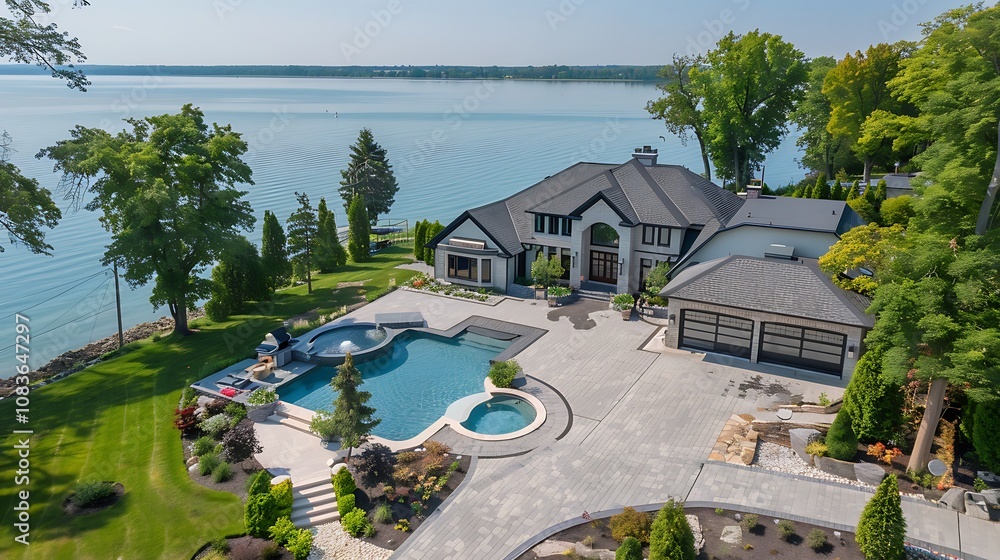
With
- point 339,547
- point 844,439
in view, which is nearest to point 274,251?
point 339,547

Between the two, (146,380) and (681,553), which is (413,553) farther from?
(146,380)

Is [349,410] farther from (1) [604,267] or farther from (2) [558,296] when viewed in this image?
(1) [604,267]

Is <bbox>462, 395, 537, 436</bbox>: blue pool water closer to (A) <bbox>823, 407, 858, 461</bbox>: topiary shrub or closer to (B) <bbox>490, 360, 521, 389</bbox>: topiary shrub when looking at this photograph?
(B) <bbox>490, 360, 521, 389</bbox>: topiary shrub

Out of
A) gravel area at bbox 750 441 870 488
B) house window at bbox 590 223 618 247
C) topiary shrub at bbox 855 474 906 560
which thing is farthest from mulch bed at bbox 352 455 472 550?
house window at bbox 590 223 618 247

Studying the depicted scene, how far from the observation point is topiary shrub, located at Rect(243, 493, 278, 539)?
16484 millimetres

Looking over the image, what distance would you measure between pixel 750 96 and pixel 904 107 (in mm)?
13325

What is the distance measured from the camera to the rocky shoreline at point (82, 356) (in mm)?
28594

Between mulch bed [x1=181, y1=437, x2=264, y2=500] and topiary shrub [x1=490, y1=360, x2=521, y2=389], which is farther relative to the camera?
topiary shrub [x1=490, y1=360, x2=521, y2=389]

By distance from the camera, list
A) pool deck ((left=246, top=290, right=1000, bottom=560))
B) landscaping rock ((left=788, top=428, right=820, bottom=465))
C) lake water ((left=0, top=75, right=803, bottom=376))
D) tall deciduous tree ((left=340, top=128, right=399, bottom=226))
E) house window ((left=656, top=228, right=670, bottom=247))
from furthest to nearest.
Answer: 1. tall deciduous tree ((left=340, top=128, right=399, bottom=226))
2. lake water ((left=0, top=75, right=803, bottom=376))
3. house window ((left=656, top=228, right=670, bottom=247))
4. landscaping rock ((left=788, top=428, right=820, bottom=465))
5. pool deck ((left=246, top=290, right=1000, bottom=560))

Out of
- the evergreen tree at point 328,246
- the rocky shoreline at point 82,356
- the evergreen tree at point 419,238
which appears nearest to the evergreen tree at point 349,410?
the rocky shoreline at point 82,356

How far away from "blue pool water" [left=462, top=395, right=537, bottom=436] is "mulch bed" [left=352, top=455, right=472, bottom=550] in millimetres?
2851

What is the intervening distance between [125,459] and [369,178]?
47.0 metres

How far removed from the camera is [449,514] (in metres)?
17.1

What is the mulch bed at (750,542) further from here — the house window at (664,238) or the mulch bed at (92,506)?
the house window at (664,238)
